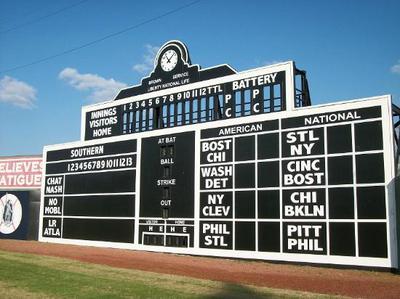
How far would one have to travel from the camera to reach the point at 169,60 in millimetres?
27297

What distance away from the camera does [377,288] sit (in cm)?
1455

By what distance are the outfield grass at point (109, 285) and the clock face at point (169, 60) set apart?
42.1 ft

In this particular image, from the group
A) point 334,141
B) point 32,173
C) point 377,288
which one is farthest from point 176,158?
point 32,173

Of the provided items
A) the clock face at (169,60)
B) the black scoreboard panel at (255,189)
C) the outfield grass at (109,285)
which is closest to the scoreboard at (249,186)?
the black scoreboard panel at (255,189)

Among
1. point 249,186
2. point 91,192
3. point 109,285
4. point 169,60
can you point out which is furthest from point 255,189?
point 91,192

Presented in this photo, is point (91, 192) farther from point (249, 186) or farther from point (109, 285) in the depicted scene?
point (109, 285)

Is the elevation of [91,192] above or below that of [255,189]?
above

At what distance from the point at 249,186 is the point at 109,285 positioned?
1011 centimetres

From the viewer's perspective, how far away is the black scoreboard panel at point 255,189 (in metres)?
18.6

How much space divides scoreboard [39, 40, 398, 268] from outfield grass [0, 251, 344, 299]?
20.1ft

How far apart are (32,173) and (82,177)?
29.4 feet

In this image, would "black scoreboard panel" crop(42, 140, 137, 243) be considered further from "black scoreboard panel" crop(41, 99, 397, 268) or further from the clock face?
the clock face

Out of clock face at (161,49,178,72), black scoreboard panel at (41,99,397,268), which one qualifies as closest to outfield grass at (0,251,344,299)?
black scoreboard panel at (41,99,397,268)

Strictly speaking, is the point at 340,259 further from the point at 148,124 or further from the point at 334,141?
the point at 148,124
